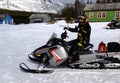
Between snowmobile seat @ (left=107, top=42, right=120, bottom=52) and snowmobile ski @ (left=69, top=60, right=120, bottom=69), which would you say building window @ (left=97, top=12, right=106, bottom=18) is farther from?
snowmobile ski @ (left=69, top=60, right=120, bottom=69)

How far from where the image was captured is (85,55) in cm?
726

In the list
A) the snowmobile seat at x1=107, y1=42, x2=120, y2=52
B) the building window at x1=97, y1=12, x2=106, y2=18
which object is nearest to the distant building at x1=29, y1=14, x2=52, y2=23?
the building window at x1=97, y1=12, x2=106, y2=18

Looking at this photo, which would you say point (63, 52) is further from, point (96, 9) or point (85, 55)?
point (96, 9)

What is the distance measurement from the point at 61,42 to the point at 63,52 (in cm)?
35

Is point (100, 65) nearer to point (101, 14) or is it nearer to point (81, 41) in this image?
point (81, 41)

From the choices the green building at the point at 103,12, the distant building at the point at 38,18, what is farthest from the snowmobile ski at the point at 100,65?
the distant building at the point at 38,18

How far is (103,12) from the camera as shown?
40188mm

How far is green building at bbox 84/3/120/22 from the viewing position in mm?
39938

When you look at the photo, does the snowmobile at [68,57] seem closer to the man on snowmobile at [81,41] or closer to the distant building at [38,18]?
the man on snowmobile at [81,41]

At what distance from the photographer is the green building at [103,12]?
39.9 m

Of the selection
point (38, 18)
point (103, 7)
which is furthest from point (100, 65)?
point (38, 18)

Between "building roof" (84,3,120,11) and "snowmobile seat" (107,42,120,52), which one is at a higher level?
"snowmobile seat" (107,42,120,52)

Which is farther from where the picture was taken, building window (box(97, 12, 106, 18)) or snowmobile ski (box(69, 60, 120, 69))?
building window (box(97, 12, 106, 18))

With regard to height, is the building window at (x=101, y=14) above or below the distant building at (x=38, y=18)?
above
